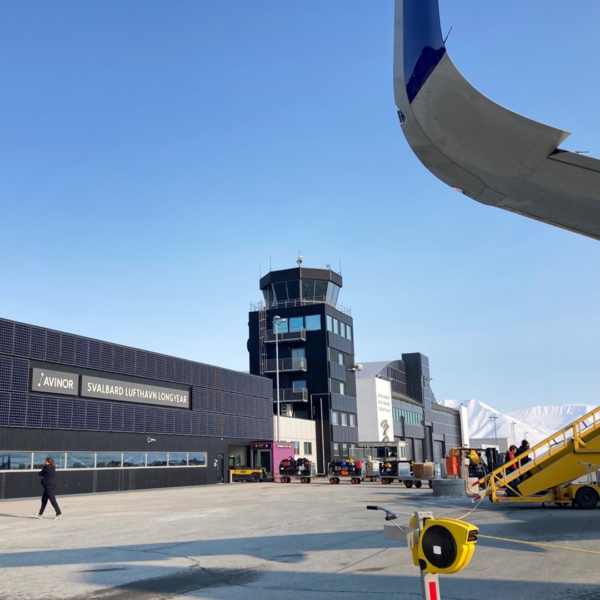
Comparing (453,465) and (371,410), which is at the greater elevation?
(371,410)

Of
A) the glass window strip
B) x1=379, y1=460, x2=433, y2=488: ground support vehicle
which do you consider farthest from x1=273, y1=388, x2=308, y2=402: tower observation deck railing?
x1=379, y1=460, x2=433, y2=488: ground support vehicle

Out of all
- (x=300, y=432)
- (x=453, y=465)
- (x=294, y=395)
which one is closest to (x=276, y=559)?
(x=453, y=465)

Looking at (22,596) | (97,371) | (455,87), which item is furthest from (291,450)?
(455,87)

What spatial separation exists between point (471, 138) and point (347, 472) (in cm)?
4233

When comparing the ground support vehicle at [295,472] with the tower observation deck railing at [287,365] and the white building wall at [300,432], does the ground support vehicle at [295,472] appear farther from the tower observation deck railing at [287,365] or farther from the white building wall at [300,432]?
the tower observation deck railing at [287,365]

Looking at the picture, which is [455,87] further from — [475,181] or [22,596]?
[22,596]

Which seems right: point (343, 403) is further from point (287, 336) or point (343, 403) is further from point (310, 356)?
point (287, 336)

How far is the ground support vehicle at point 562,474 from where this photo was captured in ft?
57.9

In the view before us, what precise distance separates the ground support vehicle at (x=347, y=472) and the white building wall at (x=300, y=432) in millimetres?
12305

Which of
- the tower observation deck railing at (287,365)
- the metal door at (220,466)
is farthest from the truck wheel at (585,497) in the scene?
the tower observation deck railing at (287,365)

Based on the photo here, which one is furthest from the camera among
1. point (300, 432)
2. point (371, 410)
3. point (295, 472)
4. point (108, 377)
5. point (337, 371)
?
point (371, 410)

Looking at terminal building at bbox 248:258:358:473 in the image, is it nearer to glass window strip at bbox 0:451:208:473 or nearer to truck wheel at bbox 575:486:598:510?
glass window strip at bbox 0:451:208:473

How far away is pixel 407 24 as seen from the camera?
19.6ft

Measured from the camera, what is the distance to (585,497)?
18984mm
